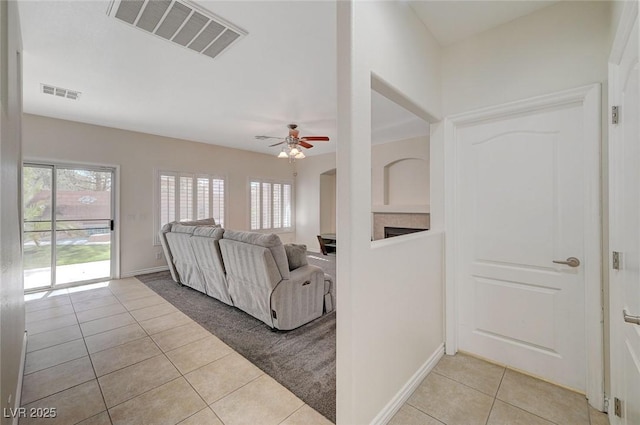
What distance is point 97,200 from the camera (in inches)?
188

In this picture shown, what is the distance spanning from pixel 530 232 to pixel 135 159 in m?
6.12

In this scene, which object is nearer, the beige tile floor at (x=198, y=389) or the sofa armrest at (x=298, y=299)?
the beige tile floor at (x=198, y=389)

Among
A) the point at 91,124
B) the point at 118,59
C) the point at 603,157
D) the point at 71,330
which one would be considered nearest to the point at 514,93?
the point at 603,157

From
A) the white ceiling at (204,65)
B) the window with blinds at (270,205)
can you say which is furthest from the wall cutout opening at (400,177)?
the window with blinds at (270,205)

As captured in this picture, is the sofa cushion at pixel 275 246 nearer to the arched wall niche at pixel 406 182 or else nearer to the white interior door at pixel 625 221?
the white interior door at pixel 625 221

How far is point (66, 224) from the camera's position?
4.45 metres

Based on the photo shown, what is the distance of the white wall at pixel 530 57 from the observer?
5.87 ft

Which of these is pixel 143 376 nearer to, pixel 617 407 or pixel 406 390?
pixel 406 390

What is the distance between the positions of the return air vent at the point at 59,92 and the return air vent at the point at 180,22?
206 centimetres

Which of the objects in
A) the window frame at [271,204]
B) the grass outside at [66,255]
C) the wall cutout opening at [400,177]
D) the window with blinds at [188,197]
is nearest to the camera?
the grass outside at [66,255]

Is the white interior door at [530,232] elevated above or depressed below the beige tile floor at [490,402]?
above

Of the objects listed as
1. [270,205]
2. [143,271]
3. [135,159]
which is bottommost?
[143,271]

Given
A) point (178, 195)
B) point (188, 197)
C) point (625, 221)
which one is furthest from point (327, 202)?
point (625, 221)

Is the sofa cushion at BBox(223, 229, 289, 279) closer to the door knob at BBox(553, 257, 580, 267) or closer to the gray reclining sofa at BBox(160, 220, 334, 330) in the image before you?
the gray reclining sofa at BBox(160, 220, 334, 330)
